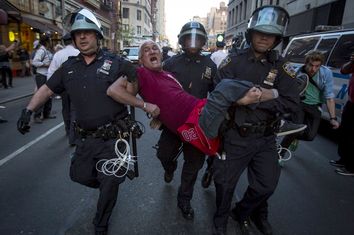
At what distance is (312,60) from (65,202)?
3.71 meters

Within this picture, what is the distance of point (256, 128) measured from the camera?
2682 mm

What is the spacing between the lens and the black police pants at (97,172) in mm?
2817

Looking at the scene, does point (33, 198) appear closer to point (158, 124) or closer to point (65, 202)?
point (65, 202)

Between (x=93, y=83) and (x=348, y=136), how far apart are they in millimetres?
3964

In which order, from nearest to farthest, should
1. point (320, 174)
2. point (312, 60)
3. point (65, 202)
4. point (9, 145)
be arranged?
point (65, 202)
point (312, 60)
point (320, 174)
point (9, 145)

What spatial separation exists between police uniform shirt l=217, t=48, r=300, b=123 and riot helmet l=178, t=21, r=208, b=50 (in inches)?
30.3

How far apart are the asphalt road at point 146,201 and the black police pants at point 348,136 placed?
0.29 meters

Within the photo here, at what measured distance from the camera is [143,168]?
15.9 ft

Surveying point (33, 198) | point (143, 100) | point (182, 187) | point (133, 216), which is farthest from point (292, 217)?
point (33, 198)

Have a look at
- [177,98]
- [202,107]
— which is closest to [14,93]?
[177,98]

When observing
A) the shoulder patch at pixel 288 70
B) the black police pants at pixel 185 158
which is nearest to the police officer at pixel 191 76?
the black police pants at pixel 185 158

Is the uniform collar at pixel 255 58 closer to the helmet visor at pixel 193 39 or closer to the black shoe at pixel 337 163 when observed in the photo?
the helmet visor at pixel 193 39

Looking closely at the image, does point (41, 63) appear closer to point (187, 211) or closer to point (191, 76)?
point (191, 76)

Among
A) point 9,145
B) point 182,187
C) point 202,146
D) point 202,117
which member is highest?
point 202,117
